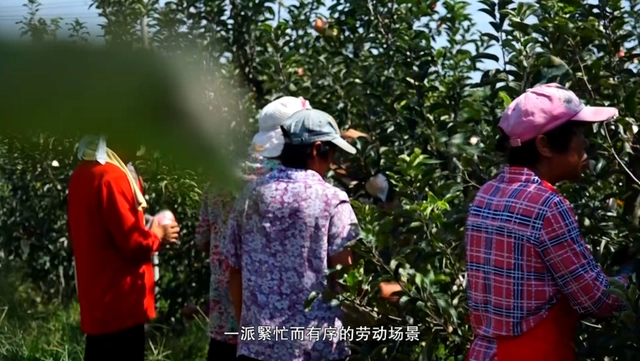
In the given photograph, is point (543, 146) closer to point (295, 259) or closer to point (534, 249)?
point (534, 249)

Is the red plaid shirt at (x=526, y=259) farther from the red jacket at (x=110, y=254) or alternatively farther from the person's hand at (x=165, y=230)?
the person's hand at (x=165, y=230)

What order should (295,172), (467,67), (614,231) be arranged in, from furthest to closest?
(467,67) < (295,172) < (614,231)

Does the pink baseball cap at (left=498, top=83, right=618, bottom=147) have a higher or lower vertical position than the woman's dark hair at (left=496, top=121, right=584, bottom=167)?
higher

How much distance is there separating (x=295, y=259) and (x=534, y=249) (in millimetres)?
882

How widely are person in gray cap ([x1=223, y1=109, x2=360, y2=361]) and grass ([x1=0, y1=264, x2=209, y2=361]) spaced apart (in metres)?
2.38

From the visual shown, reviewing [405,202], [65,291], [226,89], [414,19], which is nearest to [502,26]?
[405,202]

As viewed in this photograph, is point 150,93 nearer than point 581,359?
Yes

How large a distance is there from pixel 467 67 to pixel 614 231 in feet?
4.11

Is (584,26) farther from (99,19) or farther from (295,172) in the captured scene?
(99,19)

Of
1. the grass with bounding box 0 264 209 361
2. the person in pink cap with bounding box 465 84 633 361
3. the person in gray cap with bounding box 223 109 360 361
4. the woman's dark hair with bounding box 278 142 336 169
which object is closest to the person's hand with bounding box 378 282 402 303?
the person in gray cap with bounding box 223 109 360 361

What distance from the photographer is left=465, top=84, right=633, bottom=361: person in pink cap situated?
2.03m

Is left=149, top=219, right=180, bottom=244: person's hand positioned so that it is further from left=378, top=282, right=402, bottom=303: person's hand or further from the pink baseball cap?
the pink baseball cap

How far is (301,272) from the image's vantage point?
2.76 meters

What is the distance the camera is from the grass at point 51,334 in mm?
5164
